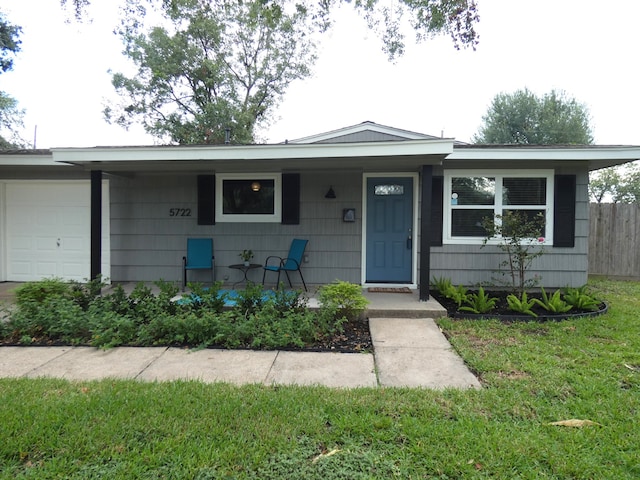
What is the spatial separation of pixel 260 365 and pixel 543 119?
70.7 ft

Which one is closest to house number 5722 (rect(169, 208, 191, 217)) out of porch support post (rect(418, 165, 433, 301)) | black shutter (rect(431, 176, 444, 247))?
porch support post (rect(418, 165, 433, 301))

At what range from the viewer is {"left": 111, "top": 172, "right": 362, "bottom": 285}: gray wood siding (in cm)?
627

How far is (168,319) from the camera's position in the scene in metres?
3.75

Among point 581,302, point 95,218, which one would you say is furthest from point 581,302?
point 95,218

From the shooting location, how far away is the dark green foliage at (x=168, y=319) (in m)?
3.63

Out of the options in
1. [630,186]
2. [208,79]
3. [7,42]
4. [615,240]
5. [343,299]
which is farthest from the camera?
[630,186]

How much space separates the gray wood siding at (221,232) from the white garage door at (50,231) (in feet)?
1.41

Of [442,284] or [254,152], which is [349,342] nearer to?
[442,284]

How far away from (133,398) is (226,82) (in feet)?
55.7

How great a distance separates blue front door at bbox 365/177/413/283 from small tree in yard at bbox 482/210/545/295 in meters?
1.25

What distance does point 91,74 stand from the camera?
A: 48.8 feet

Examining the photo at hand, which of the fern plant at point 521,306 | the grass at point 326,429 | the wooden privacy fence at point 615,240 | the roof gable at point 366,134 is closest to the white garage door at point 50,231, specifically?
the roof gable at point 366,134

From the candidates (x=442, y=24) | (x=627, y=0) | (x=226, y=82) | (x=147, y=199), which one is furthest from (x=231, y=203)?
(x=226, y=82)

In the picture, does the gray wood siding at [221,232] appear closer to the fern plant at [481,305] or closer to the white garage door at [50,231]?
the white garage door at [50,231]
